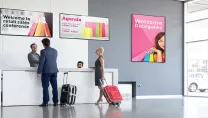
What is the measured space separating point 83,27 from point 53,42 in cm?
113

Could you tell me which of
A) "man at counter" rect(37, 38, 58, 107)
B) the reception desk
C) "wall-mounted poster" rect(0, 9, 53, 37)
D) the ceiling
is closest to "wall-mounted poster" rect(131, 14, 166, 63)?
the ceiling

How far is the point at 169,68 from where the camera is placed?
1152cm

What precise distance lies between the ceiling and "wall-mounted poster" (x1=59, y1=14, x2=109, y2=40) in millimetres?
3470

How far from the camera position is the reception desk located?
6.73 m

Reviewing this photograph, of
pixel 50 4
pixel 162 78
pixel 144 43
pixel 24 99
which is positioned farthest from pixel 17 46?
pixel 162 78

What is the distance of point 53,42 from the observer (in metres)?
9.64

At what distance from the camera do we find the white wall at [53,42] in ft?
29.7

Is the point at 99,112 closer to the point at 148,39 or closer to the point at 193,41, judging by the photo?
the point at 148,39

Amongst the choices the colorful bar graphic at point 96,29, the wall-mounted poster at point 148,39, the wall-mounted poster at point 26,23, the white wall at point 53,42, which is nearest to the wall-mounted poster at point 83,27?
the colorful bar graphic at point 96,29

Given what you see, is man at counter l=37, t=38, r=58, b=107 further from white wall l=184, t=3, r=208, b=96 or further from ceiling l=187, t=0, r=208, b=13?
ceiling l=187, t=0, r=208, b=13

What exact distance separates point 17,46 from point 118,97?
3.78 metres

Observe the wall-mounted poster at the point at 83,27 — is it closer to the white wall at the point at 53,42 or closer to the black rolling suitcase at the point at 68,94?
the white wall at the point at 53,42

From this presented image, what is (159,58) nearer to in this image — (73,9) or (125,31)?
(125,31)

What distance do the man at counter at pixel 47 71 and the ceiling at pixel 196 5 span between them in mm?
6726
